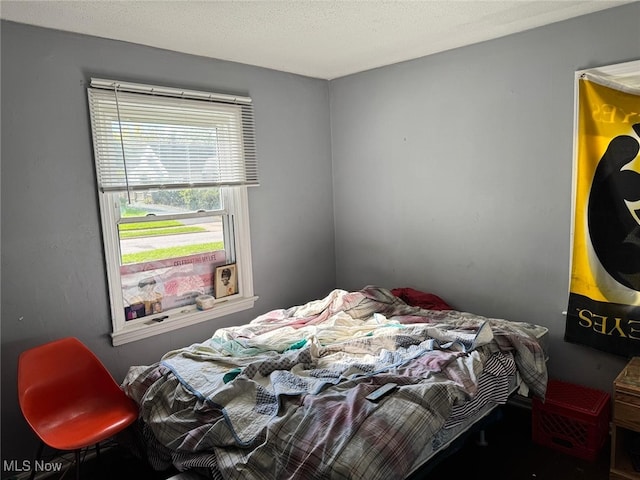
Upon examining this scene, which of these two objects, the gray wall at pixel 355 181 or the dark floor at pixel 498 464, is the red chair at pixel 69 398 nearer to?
the gray wall at pixel 355 181

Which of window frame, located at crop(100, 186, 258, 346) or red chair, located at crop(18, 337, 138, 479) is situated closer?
red chair, located at crop(18, 337, 138, 479)

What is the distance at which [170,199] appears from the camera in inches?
115

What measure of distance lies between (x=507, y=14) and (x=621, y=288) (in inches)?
62.9

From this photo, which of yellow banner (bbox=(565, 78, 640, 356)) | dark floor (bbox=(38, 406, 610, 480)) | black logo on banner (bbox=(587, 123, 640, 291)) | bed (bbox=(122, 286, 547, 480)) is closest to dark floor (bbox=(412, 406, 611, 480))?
dark floor (bbox=(38, 406, 610, 480))

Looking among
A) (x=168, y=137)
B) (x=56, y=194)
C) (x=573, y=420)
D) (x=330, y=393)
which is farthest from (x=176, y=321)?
(x=573, y=420)

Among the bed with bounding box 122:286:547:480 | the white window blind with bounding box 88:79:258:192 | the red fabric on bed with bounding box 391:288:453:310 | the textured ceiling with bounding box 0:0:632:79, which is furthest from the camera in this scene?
the red fabric on bed with bounding box 391:288:453:310

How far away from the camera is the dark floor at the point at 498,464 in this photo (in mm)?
2270

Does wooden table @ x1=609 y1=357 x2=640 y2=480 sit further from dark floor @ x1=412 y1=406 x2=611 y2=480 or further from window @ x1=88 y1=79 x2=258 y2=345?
window @ x1=88 y1=79 x2=258 y2=345

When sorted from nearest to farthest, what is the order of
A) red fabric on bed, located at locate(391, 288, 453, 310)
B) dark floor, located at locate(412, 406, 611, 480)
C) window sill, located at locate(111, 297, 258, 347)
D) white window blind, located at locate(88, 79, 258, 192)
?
dark floor, located at locate(412, 406, 611, 480), white window blind, located at locate(88, 79, 258, 192), window sill, located at locate(111, 297, 258, 347), red fabric on bed, located at locate(391, 288, 453, 310)

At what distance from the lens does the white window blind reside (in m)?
2.57

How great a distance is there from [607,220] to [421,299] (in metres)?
1.25

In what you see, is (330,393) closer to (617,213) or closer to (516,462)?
(516,462)

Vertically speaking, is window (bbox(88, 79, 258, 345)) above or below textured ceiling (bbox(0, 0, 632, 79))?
below

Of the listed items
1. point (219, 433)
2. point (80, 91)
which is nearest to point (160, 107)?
point (80, 91)
